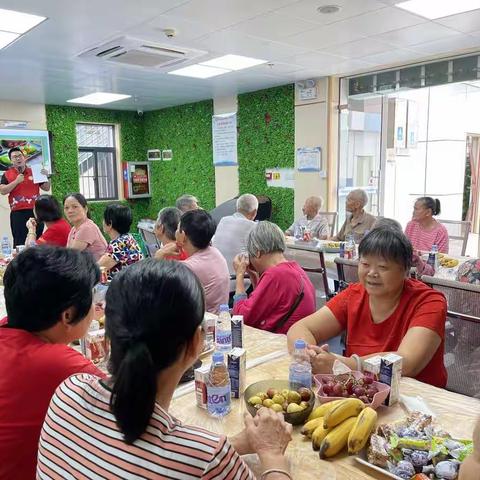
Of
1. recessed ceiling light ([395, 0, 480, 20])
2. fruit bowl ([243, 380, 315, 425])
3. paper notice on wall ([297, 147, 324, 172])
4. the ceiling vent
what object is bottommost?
fruit bowl ([243, 380, 315, 425])

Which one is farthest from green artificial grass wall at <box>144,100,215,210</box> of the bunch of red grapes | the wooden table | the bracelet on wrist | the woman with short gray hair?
the bracelet on wrist

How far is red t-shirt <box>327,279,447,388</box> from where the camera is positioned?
1.76 meters

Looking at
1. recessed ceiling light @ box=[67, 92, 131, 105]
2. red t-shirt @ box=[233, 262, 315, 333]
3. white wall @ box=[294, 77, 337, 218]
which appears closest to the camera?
red t-shirt @ box=[233, 262, 315, 333]

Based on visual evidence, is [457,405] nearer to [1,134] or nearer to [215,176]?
[215,176]

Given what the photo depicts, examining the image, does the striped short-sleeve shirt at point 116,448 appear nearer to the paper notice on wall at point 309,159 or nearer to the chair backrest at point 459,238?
the chair backrest at point 459,238

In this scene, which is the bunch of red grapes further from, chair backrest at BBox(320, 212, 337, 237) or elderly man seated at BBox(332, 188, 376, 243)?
chair backrest at BBox(320, 212, 337, 237)

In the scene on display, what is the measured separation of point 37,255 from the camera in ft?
4.31

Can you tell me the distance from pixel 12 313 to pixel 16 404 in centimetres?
25

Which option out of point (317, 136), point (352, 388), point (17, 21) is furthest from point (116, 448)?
point (317, 136)

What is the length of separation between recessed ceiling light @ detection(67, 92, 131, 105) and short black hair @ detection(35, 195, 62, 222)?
3627 mm

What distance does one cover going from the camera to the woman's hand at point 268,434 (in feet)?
3.53

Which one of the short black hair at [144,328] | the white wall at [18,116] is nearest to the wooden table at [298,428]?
the short black hair at [144,328]

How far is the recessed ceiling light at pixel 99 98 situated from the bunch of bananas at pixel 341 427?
6890mm

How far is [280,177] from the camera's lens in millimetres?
6953
